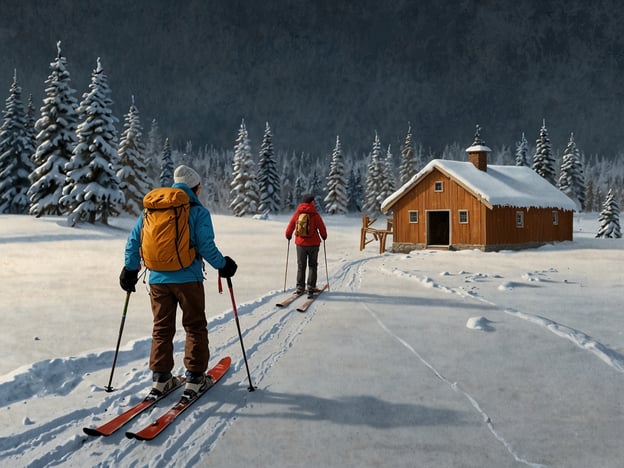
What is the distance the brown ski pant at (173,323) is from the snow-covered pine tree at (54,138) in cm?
3217

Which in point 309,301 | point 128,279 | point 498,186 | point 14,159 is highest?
point 14,159

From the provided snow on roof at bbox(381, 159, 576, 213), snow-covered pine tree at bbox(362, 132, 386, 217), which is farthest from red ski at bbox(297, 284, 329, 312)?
snow-covered pine tree at bbox(362, 132, 386, 217)

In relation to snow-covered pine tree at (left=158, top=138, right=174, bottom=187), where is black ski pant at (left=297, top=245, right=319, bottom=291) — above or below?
below

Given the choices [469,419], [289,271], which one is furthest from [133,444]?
[289,271]

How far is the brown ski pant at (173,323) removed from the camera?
167 inches

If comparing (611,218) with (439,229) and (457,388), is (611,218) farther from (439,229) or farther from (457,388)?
(457,388)

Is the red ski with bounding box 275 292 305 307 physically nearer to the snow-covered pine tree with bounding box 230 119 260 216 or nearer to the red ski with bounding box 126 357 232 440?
the red ski with bounding box 126 357 232 440

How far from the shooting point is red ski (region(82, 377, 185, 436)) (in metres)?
3.38

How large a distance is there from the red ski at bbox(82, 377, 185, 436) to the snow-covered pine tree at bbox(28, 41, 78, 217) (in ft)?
107

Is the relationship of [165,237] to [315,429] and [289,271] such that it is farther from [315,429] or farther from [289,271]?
[289,271]

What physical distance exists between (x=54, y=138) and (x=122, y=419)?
114ft

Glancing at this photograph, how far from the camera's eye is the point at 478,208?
2344 centimetres

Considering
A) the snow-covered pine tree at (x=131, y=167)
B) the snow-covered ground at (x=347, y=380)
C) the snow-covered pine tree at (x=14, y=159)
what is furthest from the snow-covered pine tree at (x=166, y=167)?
the snow-covered ground at (x=347, y=380)

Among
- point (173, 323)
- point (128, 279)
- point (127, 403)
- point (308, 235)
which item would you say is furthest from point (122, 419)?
point (308, 235)
